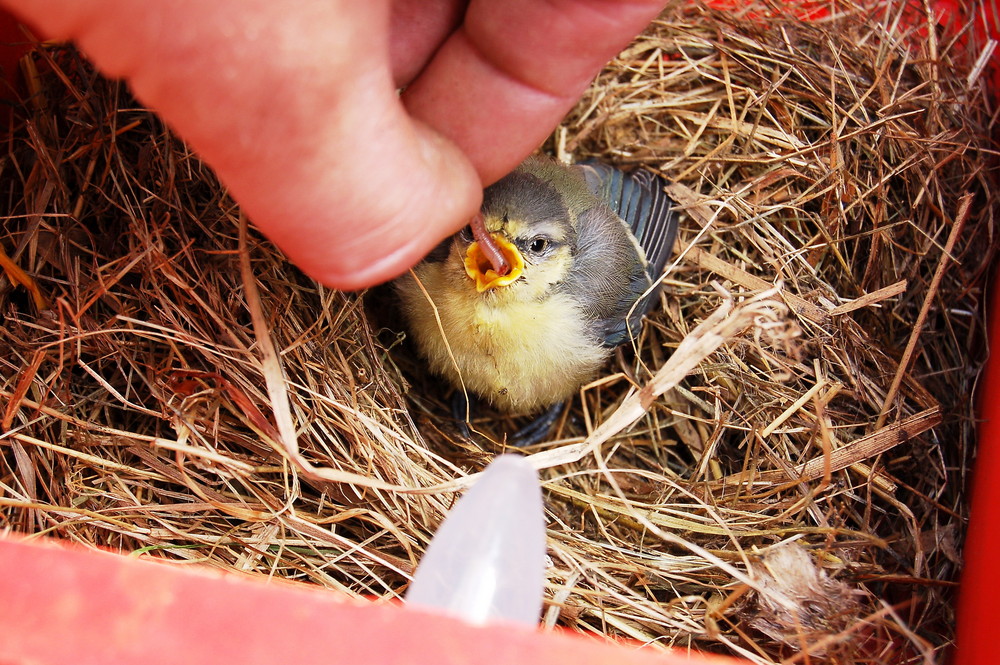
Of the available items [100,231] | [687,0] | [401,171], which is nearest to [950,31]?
[687,0]

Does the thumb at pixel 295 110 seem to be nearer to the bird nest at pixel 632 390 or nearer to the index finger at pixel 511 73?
the index finger at pixel 511 73

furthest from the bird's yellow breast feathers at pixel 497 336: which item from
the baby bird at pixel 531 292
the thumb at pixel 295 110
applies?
the thumb at pixel 295 110

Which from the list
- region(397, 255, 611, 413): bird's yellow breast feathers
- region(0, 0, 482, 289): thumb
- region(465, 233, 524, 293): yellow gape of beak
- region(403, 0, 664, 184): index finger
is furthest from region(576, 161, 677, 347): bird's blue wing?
region(0, 0, 482, 289): thumb

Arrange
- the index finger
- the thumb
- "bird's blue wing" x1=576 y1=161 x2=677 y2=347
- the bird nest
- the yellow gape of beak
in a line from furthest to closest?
1. "bird's blue wing" x1=576 y1=161 x2=677 y2=347
2. the yellow gape of beak
3. the bird nest
4. the index finger
5. the thumb

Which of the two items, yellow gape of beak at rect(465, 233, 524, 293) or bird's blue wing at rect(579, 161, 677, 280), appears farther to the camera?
bird's blue wing at rect(579, 161, 677, 280)

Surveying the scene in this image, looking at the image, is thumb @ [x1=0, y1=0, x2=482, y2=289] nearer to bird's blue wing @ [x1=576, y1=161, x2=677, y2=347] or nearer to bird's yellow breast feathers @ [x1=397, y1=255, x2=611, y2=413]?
bird's yellow breast feathers @ [x1=397, y1=255, x2=611, y2=413]

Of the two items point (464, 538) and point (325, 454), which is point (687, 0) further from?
point (464, 538)
